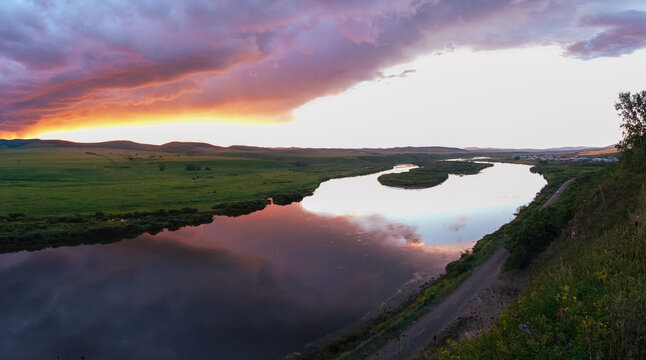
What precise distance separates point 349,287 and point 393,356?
1107cm

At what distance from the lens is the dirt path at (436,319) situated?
664 inches

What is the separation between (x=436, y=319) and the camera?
64.2 ft

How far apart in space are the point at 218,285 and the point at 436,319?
1920 centimetres

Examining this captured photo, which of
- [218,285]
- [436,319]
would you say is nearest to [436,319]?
[436,319]

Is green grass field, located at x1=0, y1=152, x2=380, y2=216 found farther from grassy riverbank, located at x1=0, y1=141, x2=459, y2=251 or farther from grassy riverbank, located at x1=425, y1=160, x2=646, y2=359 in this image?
grassy riverbank, located at x1=425, y1=160, x2=646, y2=359

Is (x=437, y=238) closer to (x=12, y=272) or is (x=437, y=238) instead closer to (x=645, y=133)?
(x=645, y=133)

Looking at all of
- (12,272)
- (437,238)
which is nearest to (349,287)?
(437,238)

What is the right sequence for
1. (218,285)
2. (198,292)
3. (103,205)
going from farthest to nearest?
(103,205), (218,285), (198,292)

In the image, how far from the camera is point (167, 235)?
154ft

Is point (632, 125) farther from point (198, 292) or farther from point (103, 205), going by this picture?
point (103, 205)

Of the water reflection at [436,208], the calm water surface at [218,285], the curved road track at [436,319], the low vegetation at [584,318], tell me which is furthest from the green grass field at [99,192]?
the low vegetation at [584,318]

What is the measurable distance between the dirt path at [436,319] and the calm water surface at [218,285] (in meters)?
4.76

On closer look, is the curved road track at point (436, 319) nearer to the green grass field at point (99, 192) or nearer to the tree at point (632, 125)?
the tree at point (632, 125)

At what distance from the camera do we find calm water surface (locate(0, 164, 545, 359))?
68.5 feet
